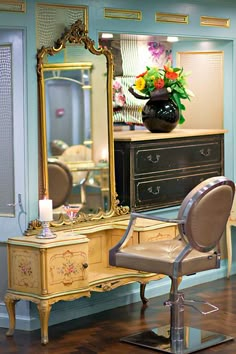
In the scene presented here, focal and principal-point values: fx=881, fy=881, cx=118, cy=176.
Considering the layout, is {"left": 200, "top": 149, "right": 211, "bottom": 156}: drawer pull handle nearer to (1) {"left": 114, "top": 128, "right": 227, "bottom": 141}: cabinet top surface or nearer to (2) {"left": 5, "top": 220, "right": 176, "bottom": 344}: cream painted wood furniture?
(1) {"left": 114, "top": 128, "right": 227, "bottom": 141}: cabinet top surface

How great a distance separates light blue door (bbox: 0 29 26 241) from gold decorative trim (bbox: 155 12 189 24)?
4.47ft

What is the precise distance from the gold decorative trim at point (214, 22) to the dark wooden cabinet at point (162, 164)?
856mm

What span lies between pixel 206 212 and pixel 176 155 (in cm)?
172

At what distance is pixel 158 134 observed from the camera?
6.60 meters

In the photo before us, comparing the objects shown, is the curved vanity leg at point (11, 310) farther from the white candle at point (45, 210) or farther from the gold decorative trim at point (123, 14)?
the gold decorative trim at point (123, 14)

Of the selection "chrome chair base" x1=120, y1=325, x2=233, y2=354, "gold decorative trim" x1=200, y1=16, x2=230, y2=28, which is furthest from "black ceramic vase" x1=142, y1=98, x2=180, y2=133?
"chrome chair base" x1=120, y1=325, x2=233, y2=354

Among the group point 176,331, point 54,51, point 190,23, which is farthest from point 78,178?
point 190,23

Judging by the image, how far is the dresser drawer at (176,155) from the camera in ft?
21.0

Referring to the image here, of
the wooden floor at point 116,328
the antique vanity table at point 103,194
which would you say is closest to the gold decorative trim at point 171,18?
the antique vanity table at point 103,194

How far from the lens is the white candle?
17.9 ft

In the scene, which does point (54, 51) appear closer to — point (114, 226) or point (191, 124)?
point (114, 226)

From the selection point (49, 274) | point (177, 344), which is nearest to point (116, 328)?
point (177, 344)

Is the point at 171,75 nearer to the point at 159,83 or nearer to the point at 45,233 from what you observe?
the point at 159,83

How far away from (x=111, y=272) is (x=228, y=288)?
1.34m
